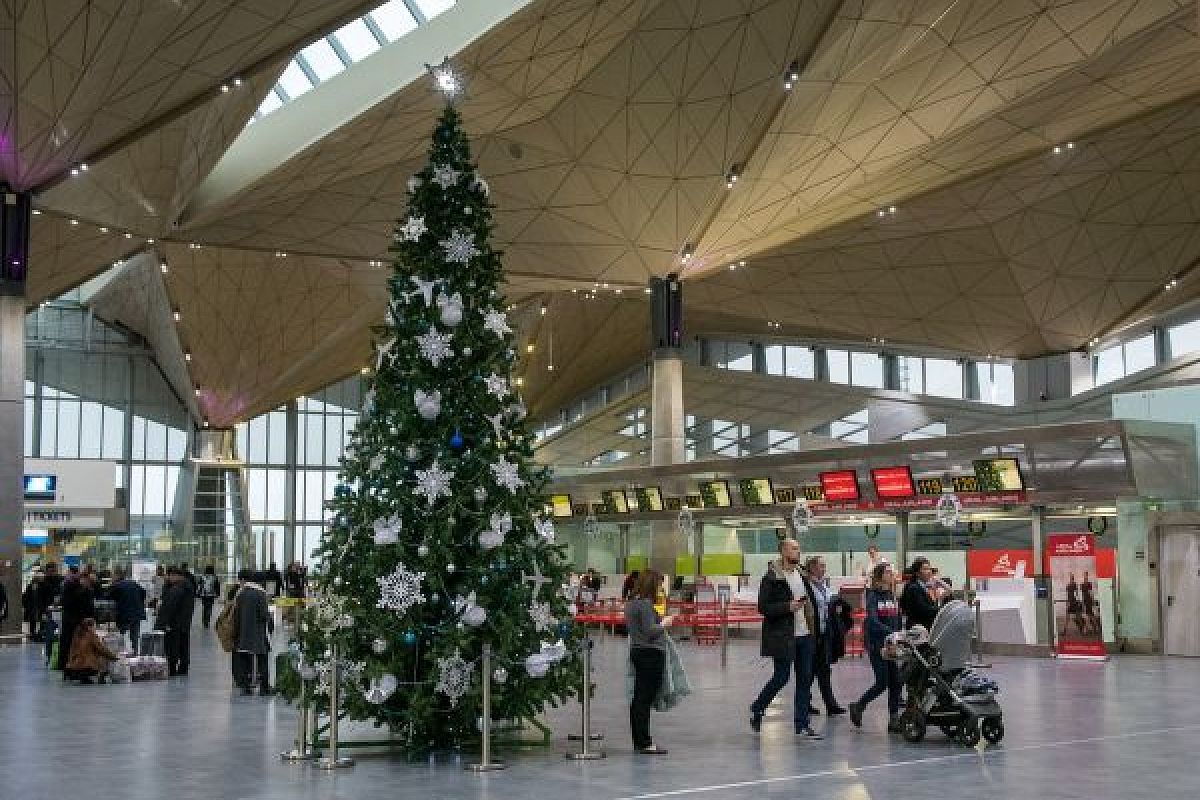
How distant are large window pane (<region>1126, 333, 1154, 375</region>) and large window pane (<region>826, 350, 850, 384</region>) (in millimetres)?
9723

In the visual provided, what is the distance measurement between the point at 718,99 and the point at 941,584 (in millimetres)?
16100

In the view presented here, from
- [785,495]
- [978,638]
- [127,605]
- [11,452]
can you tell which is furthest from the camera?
[785,495]

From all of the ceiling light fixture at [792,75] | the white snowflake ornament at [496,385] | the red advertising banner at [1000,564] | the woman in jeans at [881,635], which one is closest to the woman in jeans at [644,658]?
the white snowflake ornament at [496,385]

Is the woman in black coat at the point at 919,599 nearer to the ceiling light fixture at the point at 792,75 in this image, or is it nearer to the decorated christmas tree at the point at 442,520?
the decorated christmas tree at the point at 442,520

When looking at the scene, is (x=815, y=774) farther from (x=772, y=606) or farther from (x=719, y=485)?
(x=719, y=485)

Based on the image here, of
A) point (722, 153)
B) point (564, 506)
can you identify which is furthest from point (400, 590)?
point (564, 506)

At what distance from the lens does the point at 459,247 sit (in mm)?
11750

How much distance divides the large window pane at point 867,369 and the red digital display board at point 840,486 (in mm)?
15882

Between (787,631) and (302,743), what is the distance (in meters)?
4.55

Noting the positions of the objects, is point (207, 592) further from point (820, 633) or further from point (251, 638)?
point (820, 633)

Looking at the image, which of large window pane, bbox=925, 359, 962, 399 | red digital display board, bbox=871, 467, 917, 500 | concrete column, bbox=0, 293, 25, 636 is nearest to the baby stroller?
red digital display board, bbox=871, 467, 917, 500

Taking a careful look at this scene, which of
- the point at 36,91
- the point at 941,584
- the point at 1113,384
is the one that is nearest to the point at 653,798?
the point at 941,584

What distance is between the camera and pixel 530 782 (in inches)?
373

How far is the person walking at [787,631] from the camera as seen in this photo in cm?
1214
